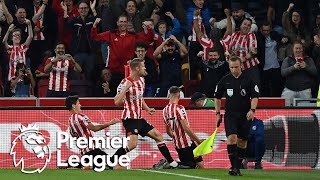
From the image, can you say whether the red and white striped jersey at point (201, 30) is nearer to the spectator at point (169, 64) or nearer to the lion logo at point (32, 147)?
the spectator at point (169, 64)

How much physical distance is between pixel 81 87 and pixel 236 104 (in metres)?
6.35

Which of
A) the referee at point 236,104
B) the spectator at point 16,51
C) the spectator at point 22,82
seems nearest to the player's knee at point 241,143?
the referee at point 236,104

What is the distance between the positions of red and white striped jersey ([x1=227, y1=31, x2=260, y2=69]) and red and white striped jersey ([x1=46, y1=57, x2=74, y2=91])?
→ 3.61m

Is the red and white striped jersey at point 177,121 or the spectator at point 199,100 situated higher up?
the spectator at point 199,100

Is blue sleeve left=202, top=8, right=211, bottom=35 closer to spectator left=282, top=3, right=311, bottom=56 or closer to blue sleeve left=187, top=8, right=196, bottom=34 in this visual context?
blue sleeve left=187, top=8, right=196, bottom=34

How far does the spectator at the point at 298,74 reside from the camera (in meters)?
22.4

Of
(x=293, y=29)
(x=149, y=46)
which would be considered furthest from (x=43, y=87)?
(x=293, y=29)

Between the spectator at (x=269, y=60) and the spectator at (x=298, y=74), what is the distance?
854 mm

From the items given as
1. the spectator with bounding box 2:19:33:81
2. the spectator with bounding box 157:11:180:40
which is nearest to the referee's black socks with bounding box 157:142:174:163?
the spectator with bounding box 157:11:180:40

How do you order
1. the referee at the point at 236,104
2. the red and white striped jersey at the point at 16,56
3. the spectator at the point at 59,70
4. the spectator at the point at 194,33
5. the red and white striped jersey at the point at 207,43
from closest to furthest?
the referee at the point at 236,104 → the spectator at the point at 59,70 → the red and white striped jersey at the point at 207,43 → the red and white striped jersey at the point at 16,56 → the spectator at the point at 194,33

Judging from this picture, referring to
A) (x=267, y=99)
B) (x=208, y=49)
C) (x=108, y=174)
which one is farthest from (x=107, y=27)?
(x=108, y=174)

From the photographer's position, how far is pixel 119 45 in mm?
22625

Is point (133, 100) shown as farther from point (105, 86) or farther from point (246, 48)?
point (246, 48)

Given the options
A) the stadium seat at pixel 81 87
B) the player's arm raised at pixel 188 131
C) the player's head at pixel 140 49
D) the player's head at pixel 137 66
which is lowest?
the player's arm raised at pixel 188 131
